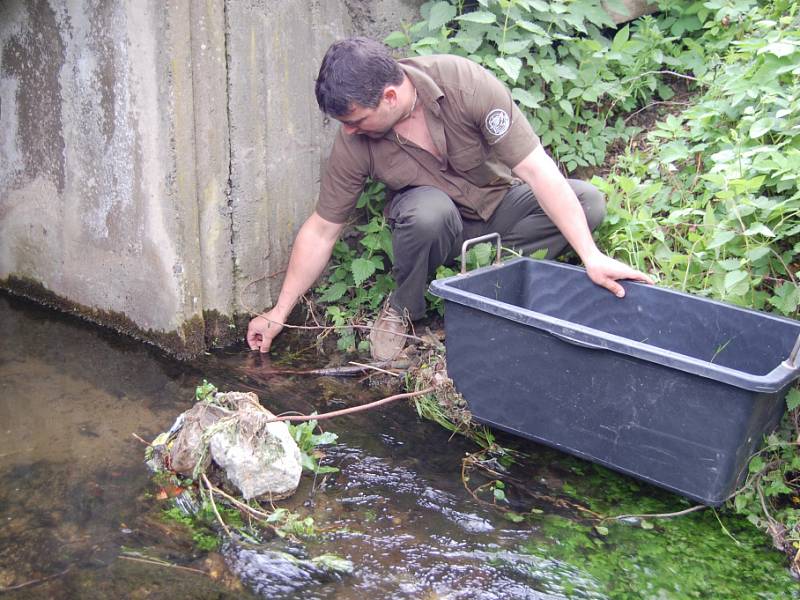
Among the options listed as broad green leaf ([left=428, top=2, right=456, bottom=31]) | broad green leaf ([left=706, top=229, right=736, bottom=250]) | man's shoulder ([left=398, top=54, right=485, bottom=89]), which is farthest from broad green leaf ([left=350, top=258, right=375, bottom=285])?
broad green leaf ([left=706, top=229, right=736, bottom=250])

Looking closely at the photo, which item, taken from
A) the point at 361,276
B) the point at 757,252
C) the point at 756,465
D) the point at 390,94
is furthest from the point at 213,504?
the point at 757,252

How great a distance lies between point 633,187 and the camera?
3.75 m

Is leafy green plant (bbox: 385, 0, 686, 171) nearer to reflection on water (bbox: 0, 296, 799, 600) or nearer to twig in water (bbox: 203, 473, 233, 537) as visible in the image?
reflection on water (bbox: 0, 296, 799, 600)

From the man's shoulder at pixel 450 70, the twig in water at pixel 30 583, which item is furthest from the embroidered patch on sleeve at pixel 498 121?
the twig in water at pixel 30 583

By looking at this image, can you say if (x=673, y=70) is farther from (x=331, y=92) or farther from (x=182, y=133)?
(x=182, y=133)

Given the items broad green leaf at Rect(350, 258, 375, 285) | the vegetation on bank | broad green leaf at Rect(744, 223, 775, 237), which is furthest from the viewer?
broad green leaf at Rect(350, 258, 375, 285)

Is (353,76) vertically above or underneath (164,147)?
above

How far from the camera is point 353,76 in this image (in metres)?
3.08

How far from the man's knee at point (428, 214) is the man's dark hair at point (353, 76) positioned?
0.48 meters

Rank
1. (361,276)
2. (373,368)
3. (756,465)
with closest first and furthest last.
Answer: (756,465), (373,368), (361,276)

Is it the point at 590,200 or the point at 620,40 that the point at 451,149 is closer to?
the point at 590,200

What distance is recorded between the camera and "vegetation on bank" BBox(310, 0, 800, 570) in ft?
9.82

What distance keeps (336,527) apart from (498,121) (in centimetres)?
171

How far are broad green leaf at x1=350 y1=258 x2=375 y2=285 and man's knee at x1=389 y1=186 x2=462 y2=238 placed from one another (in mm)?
344
